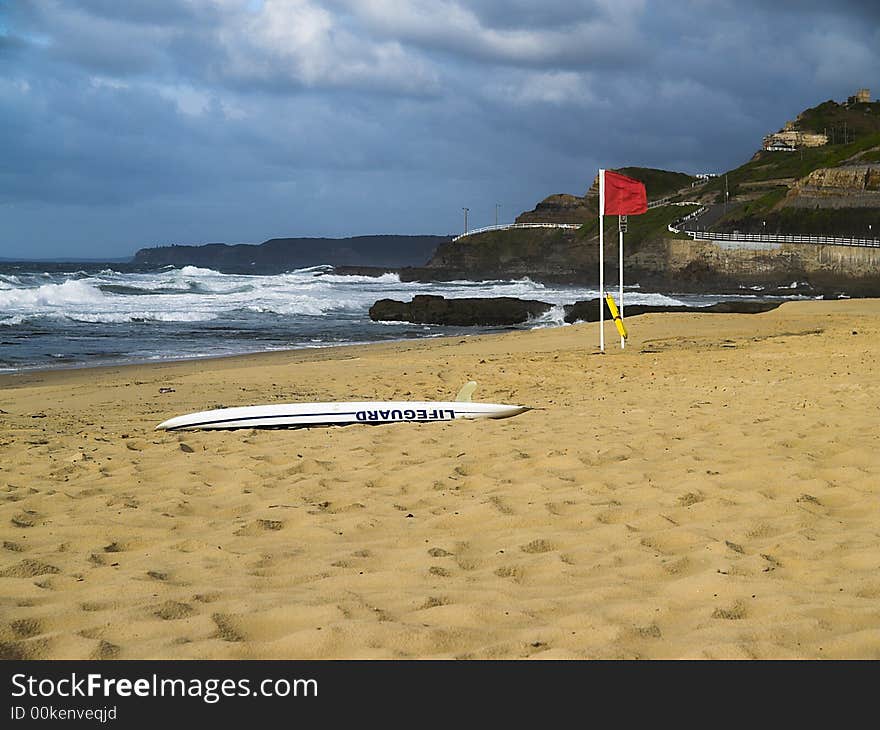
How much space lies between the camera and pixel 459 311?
28.3m

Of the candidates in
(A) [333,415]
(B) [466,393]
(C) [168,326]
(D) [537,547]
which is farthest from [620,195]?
(C) [168,326]

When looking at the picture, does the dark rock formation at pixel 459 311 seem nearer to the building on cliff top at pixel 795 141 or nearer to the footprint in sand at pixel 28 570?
the footprint in sand at pixel 28 570

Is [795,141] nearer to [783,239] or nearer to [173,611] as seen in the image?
[783,239]

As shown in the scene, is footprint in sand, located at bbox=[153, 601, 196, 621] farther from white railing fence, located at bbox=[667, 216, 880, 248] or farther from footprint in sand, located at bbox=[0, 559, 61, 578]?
white railing fence, located at bbox=[667, 216, 880, 248]

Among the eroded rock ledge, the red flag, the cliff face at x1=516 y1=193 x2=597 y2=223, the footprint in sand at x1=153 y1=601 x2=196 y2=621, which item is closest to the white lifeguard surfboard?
the footprint in sand at x1=153 y1=601 x2=196 y2=621

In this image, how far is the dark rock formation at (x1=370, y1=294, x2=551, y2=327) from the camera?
91.0 ft

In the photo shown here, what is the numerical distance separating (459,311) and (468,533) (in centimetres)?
2402

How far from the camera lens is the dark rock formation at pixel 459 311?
91.0ft

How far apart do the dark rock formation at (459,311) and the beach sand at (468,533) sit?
1862 cm

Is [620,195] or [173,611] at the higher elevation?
[620,195]

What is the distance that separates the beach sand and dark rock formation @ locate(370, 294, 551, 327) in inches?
733
